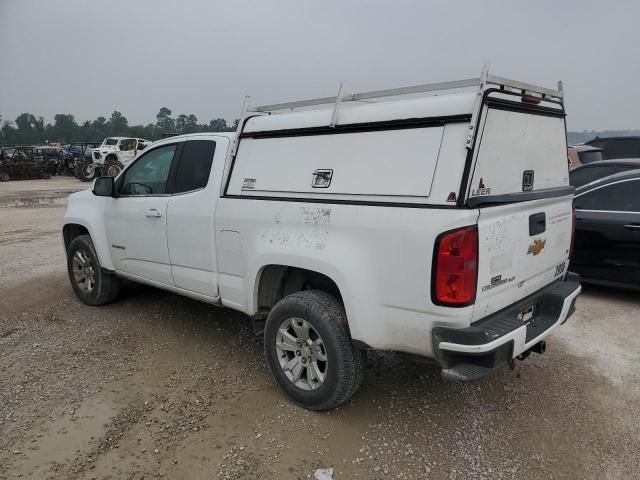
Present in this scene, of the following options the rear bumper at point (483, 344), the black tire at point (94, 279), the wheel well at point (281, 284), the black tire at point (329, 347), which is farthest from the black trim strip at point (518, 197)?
the black tire at point (94, 279)

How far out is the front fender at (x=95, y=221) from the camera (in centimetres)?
483

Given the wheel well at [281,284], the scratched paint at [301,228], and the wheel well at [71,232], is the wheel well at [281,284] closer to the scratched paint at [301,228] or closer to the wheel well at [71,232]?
the scratched paint at [301,228]

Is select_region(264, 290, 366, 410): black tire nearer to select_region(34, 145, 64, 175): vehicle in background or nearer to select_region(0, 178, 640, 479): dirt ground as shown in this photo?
select_region(0, 178, 640, 479): dirt ground

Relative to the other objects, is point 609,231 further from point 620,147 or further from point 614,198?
point 620,147

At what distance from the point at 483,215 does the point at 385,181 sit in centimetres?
57

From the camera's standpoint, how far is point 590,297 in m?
5.59

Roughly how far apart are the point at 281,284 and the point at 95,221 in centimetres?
246

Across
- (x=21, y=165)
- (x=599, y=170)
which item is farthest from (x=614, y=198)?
(x=21, y=165)

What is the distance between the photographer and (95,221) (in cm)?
488

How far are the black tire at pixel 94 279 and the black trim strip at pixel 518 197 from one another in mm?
3926

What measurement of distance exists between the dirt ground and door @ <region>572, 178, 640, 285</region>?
0.75m

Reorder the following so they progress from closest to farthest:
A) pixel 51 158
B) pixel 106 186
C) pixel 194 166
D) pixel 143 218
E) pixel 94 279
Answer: pixel 194 166 < pixel 143 218 < pixel 106 186 < pixel 94 279 < pixel 51 158

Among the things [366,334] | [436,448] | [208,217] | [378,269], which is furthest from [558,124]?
[208,217]

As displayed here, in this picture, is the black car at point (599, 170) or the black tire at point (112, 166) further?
the black tire at point (112, 166)
